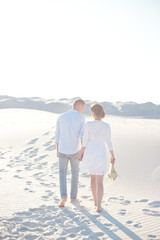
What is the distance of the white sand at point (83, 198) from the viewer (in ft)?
12.5

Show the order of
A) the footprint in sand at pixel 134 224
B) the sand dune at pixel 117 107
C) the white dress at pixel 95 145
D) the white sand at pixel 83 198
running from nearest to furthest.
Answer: the white sand at pixel 83 198, the footprint in sand at pixel 134 224, the white dress at pixel 95 145, the sand dune at pixel 117 107

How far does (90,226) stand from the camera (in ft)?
13.0

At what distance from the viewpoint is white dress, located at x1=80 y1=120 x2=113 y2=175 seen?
14.5 feet

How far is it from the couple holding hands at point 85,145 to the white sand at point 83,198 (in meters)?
0.41

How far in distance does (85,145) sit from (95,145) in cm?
17

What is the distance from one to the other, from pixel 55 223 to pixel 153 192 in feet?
7.77

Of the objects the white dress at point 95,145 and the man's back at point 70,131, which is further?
the man's back at point 70,131

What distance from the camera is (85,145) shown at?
4.51m

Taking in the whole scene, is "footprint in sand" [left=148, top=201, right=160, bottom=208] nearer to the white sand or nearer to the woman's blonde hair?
the white sand

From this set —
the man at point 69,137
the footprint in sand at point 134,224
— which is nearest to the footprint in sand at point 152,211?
the footprint in sand at point 134,224

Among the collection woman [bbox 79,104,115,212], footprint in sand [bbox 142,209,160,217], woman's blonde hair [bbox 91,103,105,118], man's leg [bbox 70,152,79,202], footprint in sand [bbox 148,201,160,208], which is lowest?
footprint in sand [bbox 148,201,160,208]

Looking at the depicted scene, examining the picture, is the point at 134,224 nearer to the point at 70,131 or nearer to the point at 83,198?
the point at 83,198

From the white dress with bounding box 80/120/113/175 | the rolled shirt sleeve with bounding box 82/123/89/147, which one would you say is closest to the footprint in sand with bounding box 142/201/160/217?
the white dress with bounding box 80/120/113/175

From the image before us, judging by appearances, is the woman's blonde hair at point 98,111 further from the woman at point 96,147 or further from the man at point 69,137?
the man at point 69,137
